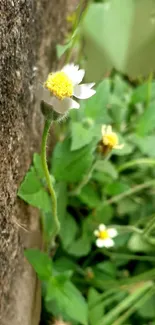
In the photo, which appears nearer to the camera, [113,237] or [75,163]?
[75,163]

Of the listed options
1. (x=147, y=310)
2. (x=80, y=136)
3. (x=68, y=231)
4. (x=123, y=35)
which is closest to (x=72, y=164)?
(x=80, y=136)

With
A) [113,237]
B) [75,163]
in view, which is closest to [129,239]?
[113,237]

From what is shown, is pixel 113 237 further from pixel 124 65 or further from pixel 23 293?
pixel 124 65

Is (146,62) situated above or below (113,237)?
above

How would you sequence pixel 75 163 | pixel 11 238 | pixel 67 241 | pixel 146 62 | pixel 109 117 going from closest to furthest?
pixel 11 238 < pixel 75 163 < pixel 67 241 < pixel 109 117 < pixel 146 62

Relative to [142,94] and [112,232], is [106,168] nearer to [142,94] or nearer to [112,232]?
[112,232]

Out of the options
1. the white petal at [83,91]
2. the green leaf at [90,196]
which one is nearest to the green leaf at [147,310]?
the green leaf at [90,196]
